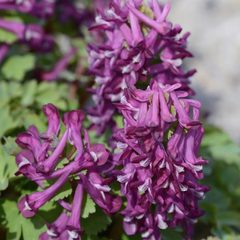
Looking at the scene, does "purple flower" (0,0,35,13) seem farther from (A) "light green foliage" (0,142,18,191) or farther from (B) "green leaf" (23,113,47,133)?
(A) "light green foliage" (0,142,18,191)

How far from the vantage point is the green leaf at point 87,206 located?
1706 millimetres

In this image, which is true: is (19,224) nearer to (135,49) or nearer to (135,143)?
(135,143)

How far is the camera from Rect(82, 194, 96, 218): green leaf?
1.71m

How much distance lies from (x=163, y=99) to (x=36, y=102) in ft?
5.04

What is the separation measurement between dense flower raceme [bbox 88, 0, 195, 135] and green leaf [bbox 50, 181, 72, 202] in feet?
1.88

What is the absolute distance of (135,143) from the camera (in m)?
1.58

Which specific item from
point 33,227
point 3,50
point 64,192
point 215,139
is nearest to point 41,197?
point 64,192

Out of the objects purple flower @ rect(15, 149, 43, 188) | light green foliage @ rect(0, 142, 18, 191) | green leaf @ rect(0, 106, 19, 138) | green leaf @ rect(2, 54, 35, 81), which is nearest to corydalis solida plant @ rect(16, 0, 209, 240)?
purple flower @ rect(15, 149, 43, 188)

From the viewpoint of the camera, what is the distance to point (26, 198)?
1634 millimetres

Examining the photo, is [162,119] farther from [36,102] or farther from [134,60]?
[36,102]

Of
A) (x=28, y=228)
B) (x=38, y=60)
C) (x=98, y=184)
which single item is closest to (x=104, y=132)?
(x=98, y=184)

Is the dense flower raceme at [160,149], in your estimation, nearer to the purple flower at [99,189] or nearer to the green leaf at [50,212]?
the purple flower at [99,189]

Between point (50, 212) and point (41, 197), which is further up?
point (41, 197)

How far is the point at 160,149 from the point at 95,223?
0.71m
